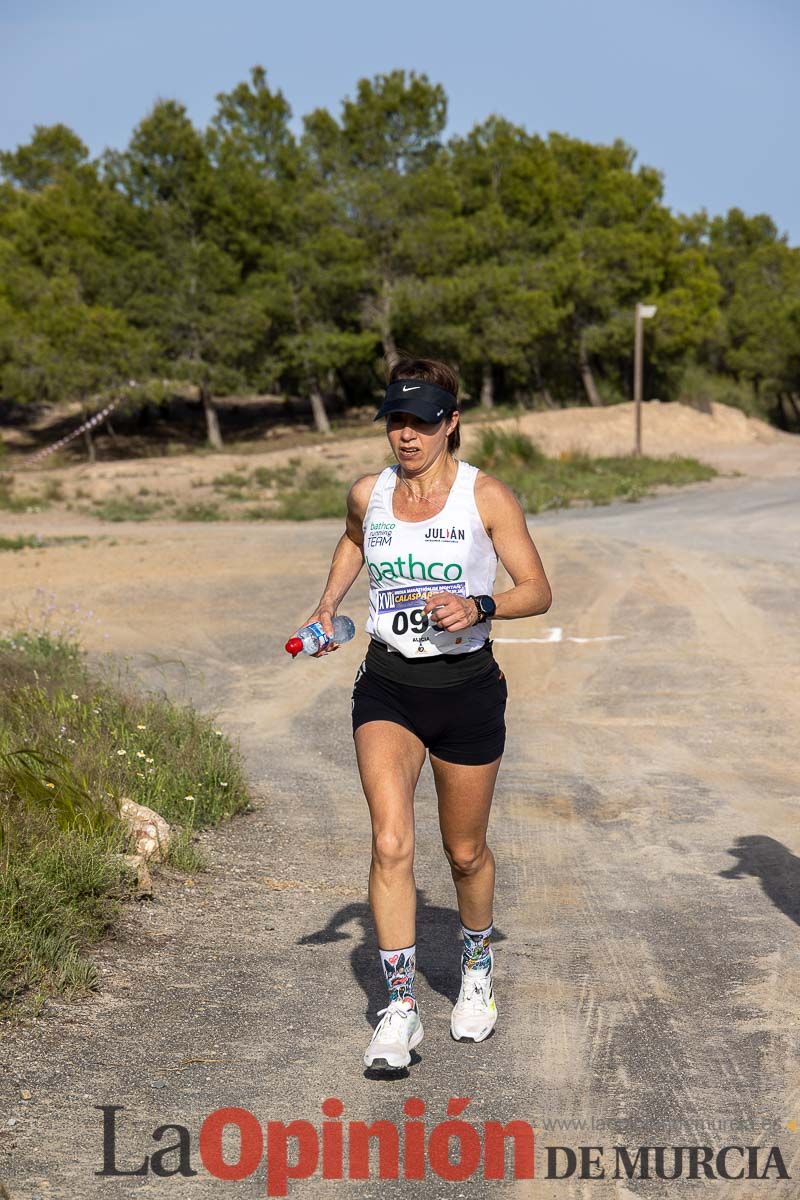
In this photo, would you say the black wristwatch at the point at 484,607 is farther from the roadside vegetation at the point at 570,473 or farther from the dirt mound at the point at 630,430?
the dirt mound at the point at 630,430

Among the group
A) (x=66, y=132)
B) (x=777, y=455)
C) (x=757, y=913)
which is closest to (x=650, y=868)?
(x=757, y=913)

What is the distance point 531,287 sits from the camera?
47062 mm

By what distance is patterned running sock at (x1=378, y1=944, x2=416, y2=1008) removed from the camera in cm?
412

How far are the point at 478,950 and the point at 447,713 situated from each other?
2.67 feet

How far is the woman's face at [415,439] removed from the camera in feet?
13.8

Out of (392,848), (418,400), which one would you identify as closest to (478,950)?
(392,848)

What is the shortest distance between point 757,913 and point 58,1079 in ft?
9.99

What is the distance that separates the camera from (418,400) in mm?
4180

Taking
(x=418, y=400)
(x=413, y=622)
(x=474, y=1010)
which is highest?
(x=418, y=400)

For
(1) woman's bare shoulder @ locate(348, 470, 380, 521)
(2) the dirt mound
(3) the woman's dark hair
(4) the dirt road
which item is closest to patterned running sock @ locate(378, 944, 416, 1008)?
(4) the dirt road

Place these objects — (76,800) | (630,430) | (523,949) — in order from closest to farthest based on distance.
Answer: (523,949)
(76,800)
(630,430)

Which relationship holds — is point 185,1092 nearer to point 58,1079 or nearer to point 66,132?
point 58,1079

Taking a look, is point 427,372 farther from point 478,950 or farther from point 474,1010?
point 474,1010

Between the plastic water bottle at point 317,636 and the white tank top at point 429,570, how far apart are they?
106 mm
